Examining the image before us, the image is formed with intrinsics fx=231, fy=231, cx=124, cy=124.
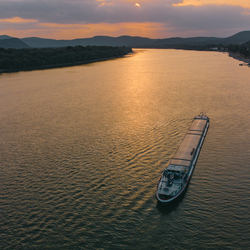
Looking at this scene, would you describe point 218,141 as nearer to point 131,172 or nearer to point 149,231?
point 131,172

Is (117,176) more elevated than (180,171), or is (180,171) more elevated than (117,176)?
(180,171)

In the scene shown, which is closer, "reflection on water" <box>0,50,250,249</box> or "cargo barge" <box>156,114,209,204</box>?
"reflection on water" <box>0,50,250,249</box>

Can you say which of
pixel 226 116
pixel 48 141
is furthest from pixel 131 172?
pixel 226 116

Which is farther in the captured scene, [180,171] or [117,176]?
[117,176]

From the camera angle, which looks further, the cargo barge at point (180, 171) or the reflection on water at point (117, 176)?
the cargo barge at point (180, 171)
